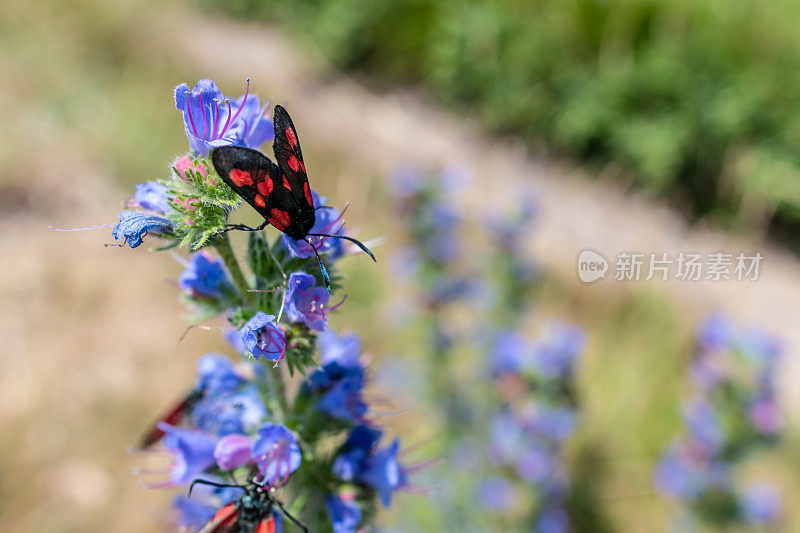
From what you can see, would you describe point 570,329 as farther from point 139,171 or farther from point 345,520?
point 139,171

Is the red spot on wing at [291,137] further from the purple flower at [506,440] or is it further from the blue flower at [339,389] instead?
the purple flower at [506,440]

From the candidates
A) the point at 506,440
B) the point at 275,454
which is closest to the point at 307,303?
the point at 275,454

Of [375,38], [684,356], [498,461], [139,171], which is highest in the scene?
[375,38]

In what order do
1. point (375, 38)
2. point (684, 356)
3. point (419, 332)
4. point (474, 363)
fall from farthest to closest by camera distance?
point (375, 38), point (684, 356), point (474, 363), point (419, 332)

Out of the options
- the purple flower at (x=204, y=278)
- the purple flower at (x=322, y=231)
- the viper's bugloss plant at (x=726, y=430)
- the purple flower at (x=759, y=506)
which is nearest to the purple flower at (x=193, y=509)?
the purple flower at (x=204, y=278)

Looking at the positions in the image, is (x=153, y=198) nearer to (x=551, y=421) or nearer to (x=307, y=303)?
(x=307, y=303)

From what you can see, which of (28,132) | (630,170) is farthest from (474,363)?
(28,132)
